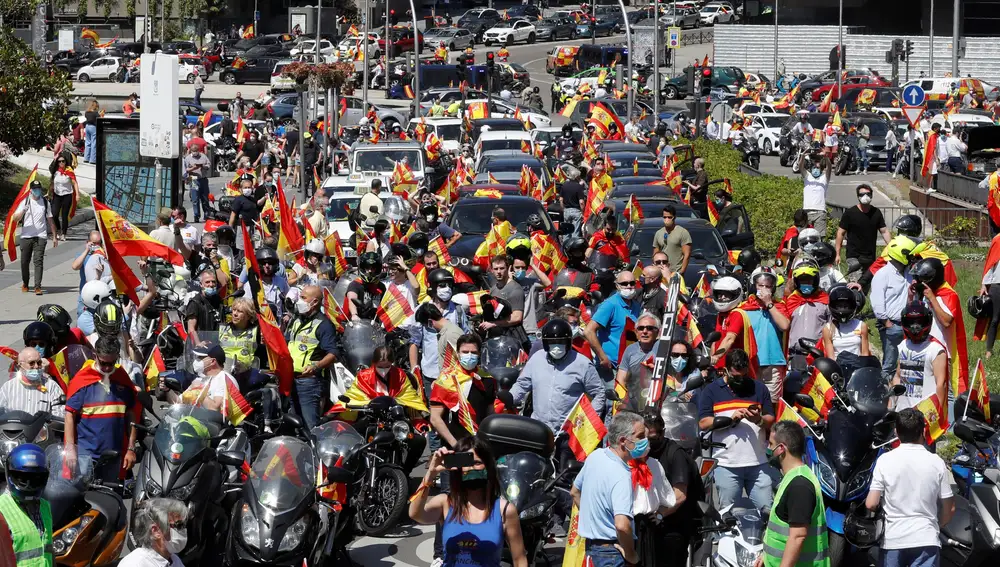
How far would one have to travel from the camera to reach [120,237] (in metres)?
15.2

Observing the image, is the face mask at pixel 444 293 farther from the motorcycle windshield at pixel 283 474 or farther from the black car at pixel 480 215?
the black car at pixel 480 215

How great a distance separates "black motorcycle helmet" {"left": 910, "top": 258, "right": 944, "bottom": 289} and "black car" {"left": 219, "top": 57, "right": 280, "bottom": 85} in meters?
57.9

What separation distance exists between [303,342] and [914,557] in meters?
5.58

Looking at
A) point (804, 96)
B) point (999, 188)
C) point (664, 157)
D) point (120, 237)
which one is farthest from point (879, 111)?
point (120, 237)

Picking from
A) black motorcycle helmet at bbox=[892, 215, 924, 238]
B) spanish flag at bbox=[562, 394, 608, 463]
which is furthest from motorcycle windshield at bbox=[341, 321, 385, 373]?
black motorcycle helmet at bbox=[892, 215, 924, 238]

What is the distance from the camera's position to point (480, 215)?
70.7ft

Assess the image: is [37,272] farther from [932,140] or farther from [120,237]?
[932,140]

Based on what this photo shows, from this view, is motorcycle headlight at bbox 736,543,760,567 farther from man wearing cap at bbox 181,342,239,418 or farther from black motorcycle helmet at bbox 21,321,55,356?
black motorcycle helmet at bbox 21,321,55,356

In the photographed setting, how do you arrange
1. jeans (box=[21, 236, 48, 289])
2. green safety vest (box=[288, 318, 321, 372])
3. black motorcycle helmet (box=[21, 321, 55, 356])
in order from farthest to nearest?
jeans (box=[21, 236, 48, 289]) → green safety vest (box=[288, 318, 321, 372]) → black motorcycle helmet (box=[21, 321, 55, 356])

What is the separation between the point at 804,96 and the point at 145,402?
52522mm

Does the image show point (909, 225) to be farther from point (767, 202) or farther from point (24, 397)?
point (767, 202)

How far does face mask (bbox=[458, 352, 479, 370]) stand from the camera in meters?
10.8

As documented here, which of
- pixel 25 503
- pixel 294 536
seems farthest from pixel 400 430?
pixel 25 503

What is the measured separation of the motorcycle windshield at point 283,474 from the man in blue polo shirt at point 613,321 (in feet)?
12.5
